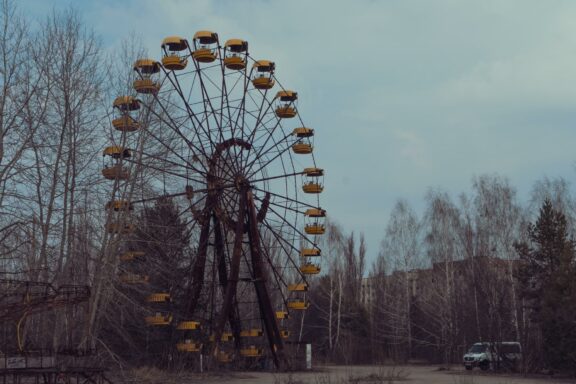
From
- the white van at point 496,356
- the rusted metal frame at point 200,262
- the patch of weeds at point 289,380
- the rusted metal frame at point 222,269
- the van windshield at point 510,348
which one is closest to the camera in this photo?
the patch of weeds at point 289,380

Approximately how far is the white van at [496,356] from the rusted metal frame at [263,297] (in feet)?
55.0

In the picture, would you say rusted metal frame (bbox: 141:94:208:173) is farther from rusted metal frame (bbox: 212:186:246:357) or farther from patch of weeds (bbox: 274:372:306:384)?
patch of weeds (bbox: 274:372:306:384)

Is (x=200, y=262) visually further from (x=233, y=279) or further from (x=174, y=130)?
(x=174, y=130)

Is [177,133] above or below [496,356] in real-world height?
above

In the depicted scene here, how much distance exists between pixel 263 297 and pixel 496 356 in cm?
1846

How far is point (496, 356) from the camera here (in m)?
44.4

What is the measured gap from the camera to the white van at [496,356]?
43844 mm

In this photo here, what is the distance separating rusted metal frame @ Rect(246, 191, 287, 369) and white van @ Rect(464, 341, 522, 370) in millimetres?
16779

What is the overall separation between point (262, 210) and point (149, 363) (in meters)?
11.6

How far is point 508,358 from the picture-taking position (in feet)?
145

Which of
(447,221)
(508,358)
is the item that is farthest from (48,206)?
(447,221)

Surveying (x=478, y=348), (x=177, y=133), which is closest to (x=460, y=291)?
(x=478, y=348)

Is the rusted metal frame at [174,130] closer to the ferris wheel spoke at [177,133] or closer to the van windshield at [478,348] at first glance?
the ferris wheel spoke at [177,133]

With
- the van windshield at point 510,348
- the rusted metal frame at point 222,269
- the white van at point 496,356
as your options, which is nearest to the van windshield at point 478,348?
the white van at point 496,356
